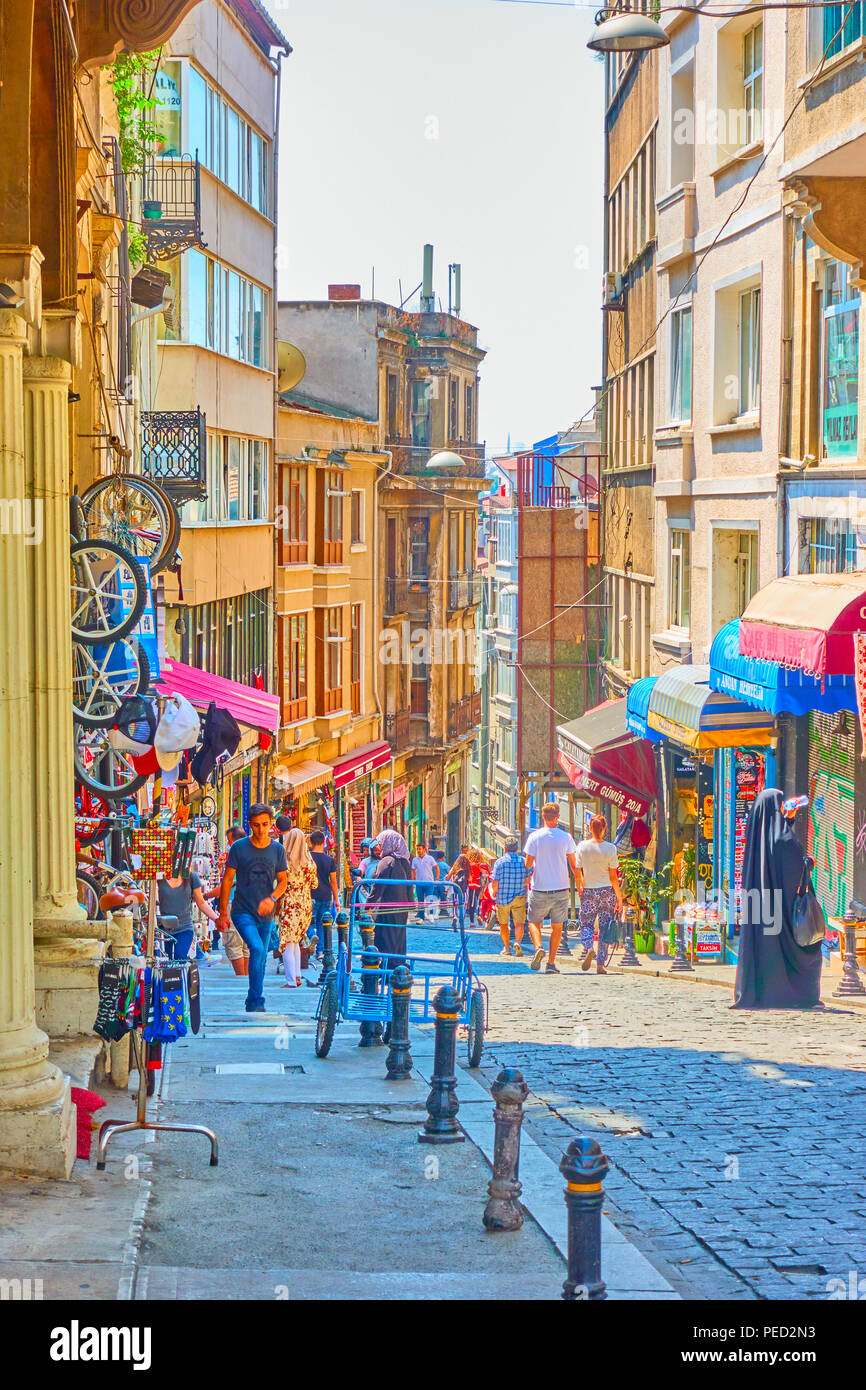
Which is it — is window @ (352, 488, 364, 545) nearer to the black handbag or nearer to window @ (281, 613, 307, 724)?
window @ (281, 613, 307, 724)

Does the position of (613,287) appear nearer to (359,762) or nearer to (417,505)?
(359,762)

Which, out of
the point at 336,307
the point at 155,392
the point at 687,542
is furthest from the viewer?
the point at 336,307

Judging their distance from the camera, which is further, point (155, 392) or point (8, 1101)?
point (155, 392)

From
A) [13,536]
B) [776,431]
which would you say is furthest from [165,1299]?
[776,431]

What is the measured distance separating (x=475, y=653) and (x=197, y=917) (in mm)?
40600

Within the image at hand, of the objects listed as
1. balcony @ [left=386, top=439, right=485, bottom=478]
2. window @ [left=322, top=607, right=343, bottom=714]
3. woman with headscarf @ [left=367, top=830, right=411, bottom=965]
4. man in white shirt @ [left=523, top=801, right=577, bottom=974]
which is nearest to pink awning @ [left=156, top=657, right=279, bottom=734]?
man in white shirt @ [left=523, top=801, right=577, bottom=974]

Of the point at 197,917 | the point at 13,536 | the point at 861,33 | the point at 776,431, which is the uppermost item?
the point at 861,33

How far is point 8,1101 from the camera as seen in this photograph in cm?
770

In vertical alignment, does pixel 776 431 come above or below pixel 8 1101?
above

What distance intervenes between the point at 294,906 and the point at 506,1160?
7.81 meters

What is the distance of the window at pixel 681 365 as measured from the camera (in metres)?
25.0

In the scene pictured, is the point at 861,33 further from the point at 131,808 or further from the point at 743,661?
the point at 131,808

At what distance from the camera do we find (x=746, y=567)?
22.6 m
